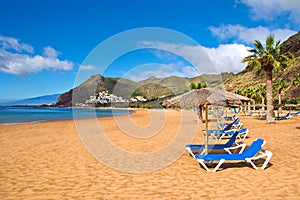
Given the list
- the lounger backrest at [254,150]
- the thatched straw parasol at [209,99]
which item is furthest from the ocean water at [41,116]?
the lounger backrest at [254,150]

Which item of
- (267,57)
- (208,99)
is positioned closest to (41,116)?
(267,57)

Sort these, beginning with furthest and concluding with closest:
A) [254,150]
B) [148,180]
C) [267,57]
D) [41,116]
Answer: [41,116], [267,57], [254,150], [148,180]

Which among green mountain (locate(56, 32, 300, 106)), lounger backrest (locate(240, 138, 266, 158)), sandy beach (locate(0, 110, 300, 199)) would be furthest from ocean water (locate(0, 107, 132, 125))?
lounger backrest (locate(240, 138, 266, 158))

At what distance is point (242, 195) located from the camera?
14.5 ft

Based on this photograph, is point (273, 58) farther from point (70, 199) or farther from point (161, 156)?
point (70, 199)

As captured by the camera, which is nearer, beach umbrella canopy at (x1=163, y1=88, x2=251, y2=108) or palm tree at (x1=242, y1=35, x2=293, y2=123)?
beach umbrella canopy at (x1=163, y1=88, x2=251, y2=108)

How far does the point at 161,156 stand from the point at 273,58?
1257cm

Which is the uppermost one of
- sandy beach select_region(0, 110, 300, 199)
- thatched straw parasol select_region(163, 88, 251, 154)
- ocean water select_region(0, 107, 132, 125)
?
Result: thatched straw parasol select_region(163, 88, 251, 154)

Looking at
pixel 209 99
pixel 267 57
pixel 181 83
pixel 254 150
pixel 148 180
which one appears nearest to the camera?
pixel 148 180

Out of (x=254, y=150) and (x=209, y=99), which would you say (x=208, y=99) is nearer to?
(x=209, y=99)

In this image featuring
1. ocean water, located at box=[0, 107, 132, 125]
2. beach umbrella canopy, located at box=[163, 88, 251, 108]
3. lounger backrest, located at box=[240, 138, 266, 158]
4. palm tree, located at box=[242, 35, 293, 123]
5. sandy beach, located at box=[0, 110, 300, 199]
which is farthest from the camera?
ocean water, located at box=[0, 107, 132, 125]

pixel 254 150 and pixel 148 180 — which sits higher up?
pixel 254 150

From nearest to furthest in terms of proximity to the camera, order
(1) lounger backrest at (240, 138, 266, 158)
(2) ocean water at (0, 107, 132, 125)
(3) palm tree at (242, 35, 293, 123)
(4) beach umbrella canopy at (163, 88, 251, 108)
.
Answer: (1) lounger backrest at (240, 138, 266, 158)
(4) beach umbrella canopy at (163, 88, 251, 108)
(3) palm tree at (242, 35, 293, 123)
(2) ocean water at (0, 107, 132, 125)

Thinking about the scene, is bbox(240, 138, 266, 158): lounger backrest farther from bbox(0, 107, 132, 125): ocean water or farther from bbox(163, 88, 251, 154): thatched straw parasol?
bbox(0, 107, 132, 125): ocean water
